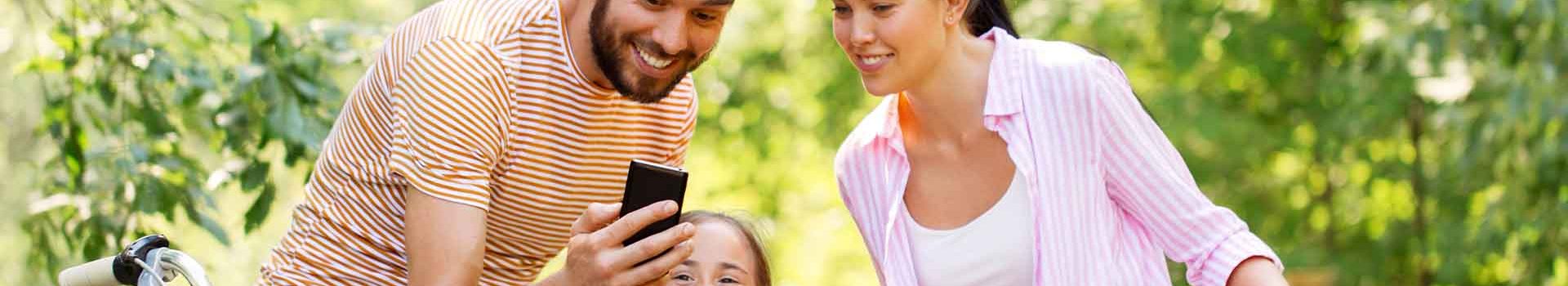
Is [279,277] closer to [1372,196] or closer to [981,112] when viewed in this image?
[981,112]

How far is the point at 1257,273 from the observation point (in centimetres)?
234

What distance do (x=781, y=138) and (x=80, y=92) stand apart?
17.3 ft

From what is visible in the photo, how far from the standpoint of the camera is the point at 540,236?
2672mm

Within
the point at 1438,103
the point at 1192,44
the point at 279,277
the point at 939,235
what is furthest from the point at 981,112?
the point at 1192,44

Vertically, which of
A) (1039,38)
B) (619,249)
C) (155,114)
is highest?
(1039,38)

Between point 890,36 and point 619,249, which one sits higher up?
point 890,36

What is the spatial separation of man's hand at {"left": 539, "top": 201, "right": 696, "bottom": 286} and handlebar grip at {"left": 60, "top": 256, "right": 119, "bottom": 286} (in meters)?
0.54

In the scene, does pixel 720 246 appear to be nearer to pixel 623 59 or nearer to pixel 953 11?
pixel 623 59

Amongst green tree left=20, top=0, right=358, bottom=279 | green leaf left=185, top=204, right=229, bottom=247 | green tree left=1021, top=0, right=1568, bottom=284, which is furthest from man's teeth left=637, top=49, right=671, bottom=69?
green tree left=1021, top=0, right=1568, bottom=284

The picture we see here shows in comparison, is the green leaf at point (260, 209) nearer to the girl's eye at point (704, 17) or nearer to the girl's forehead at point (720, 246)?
the girl's forehead at point (720, 246)

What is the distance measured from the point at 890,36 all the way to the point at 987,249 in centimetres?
36

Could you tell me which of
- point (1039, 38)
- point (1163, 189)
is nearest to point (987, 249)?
point (1163, 189)

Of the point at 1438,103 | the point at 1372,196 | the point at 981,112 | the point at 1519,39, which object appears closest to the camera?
the point at 981,112

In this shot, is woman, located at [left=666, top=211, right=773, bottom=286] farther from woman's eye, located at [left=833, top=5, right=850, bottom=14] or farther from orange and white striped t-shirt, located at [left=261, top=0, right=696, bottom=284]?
woman's eye, located at [left=833, top=5, right=850, bottom=14]
